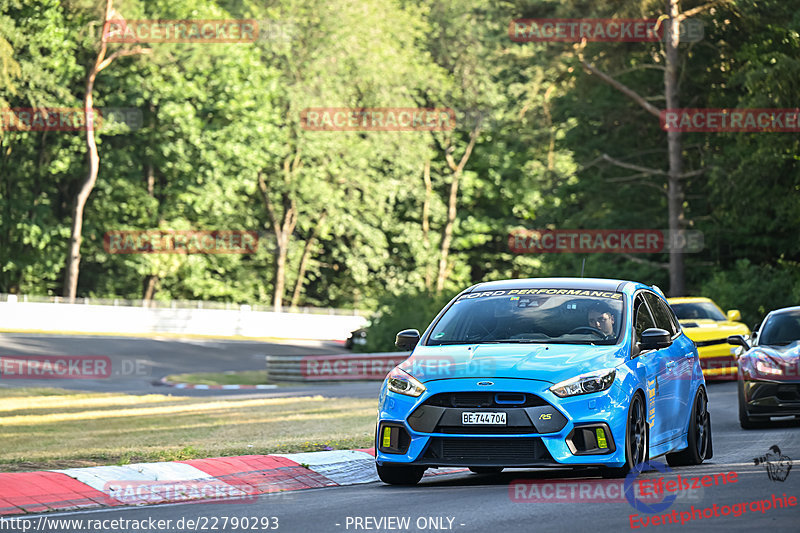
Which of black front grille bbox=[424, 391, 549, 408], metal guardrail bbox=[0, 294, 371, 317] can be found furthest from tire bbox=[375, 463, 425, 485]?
metal guardrail bbox=[0, 294, 371, 317]

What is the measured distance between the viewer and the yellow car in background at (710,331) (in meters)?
25.6

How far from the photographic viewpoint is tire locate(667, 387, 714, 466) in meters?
12.1

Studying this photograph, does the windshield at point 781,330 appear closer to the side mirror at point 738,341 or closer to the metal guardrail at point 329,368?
the side mirror at point 738,341

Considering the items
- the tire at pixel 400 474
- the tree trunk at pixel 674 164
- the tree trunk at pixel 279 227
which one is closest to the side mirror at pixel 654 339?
the tire at pixel 400 474

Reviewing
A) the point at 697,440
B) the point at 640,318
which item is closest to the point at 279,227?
the point at 697,440

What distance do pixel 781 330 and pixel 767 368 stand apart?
830mm

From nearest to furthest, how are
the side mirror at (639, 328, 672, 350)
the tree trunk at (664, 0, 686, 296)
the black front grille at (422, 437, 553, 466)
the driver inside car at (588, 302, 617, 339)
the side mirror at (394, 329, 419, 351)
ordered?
the black front grille at (422, 437, 553, 466) < the side mirror at (639, 328, 672, 350) < the driver inside car at (588, 302, 617, 339) < the side mirror at (394, 329, 419, 351) < the tree trunk at (664, 0, 686, 296)

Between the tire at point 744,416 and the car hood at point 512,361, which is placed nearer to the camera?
the car hood at point 512,361

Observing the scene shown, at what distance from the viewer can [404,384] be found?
10.2 metres

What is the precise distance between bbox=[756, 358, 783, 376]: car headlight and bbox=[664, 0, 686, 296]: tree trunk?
26703mm

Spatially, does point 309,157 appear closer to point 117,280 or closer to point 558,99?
point 117,280

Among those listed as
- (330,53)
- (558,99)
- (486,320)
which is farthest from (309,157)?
(486,320)

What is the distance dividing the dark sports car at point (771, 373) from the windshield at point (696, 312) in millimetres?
9212

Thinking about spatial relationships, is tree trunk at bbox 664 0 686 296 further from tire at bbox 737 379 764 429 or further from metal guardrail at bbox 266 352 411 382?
tire at bbox 737 379 764 429
